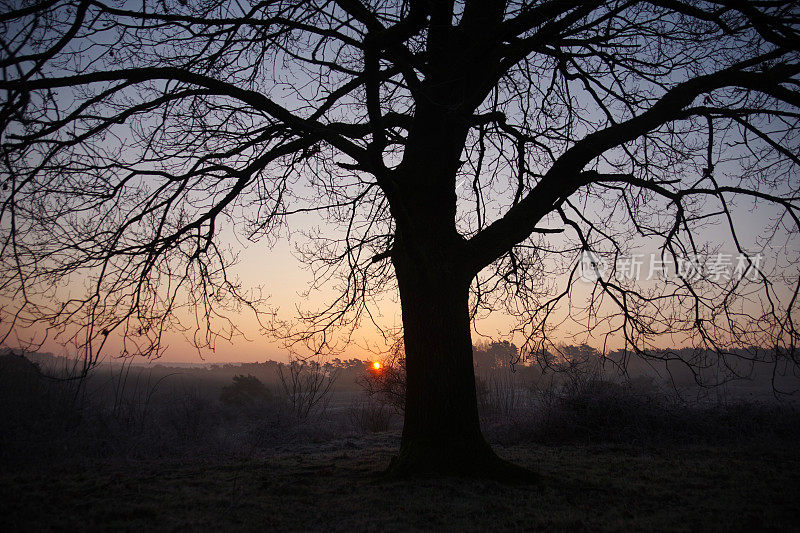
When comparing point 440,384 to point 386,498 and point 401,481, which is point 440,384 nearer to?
point 401,481

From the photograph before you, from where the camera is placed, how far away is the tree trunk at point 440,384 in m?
4.29

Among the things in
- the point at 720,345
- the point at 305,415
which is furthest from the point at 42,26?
the point at 305,415

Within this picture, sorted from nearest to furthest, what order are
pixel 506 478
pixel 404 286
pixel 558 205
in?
pixel 506 478
pixel 404 286
pixel 558 205

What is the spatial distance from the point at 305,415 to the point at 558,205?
27.2 ft

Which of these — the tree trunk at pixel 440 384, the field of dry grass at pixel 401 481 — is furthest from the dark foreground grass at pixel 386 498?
the tree trunk at pixel 440 384

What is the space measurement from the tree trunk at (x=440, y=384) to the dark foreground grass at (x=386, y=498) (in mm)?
253

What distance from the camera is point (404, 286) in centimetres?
482

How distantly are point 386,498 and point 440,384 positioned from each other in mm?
1181

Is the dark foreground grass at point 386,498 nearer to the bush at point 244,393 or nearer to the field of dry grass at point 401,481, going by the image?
the field of dry grass at point 401,481

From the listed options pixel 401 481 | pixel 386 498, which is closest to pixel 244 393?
pixel 401 481

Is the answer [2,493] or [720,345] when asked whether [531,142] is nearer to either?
[720,345]

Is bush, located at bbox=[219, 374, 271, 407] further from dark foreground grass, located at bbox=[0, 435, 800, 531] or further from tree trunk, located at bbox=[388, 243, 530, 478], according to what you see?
tree trunk, located at bbox=[388, 243, 530, 478]

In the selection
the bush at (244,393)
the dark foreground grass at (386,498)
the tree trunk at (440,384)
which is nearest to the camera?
the dark foreground grass at (386,498)

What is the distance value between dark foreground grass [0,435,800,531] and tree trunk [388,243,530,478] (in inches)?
10.0
